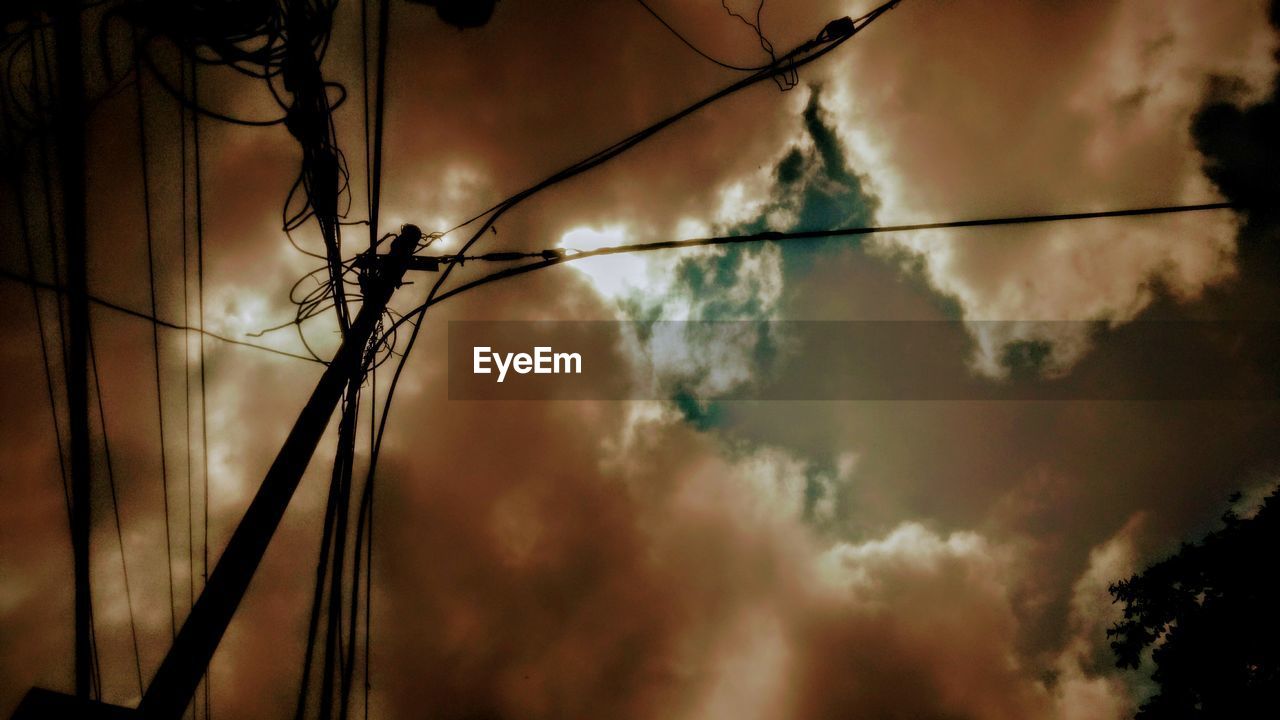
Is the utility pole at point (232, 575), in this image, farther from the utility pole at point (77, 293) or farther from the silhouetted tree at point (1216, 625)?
the silhouetted tree at point (1216, 625)

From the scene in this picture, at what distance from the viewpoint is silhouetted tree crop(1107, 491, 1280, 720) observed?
19.3 ft

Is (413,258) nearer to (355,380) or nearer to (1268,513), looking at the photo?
(355,380)

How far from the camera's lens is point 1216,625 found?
6301mm

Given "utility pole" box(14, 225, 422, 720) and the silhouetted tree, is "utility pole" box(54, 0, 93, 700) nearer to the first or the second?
"utility pole" box(14, 225, 422, 720)

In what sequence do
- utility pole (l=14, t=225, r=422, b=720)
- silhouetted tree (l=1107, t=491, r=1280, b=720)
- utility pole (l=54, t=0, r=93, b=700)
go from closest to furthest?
utility pole (l=14, t=225, r=422, b=720) < utility pole (l=54, t=0, r=93, b=700) < silhouetted tree (l=1107, t=491, r=1280, b=720)

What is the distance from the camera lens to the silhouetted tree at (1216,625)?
589 centimetres

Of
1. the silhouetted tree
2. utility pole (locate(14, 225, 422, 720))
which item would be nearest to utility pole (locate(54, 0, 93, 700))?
utility pole (locate(14, 225, 422, 720))

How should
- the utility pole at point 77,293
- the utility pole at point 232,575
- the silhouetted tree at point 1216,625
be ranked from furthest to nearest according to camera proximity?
the silhouetted tree at point 1216,625 < the utility pole at point 77,293 < the utility pole at point 232,575

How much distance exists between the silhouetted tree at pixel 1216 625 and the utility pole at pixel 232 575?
10.7m

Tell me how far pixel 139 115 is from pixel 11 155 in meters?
0.91

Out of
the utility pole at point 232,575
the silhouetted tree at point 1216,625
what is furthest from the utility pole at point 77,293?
the silhouetted tree at point 1216,625

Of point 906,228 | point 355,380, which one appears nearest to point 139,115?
point 355,380

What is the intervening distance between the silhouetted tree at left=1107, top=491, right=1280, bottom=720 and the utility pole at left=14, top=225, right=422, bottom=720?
1075 cm

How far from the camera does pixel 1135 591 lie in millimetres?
7082
